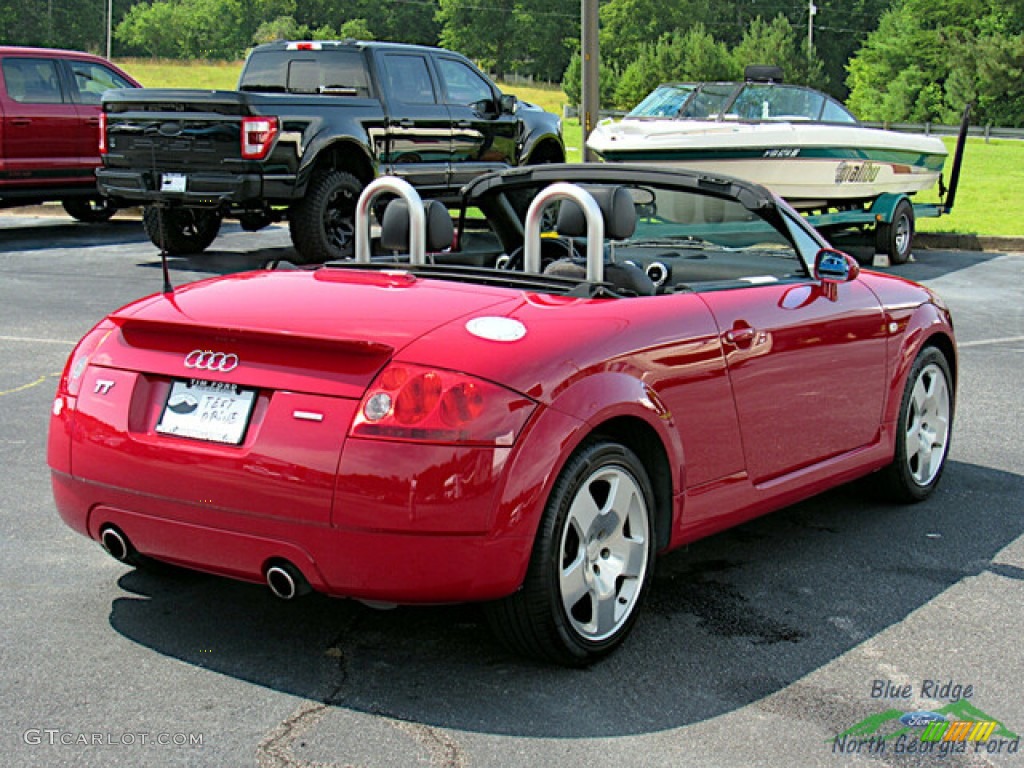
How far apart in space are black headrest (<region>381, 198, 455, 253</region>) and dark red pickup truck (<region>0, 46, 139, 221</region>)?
475 inches

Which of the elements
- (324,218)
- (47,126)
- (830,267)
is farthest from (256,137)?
(830,267)

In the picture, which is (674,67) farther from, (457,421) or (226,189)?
(457,421)

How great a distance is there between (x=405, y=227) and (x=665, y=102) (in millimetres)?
12251

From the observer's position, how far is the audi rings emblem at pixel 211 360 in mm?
3961

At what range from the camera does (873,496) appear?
6.10m

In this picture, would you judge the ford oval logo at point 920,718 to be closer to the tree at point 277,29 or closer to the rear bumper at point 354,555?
the rear bumper at point 354,555

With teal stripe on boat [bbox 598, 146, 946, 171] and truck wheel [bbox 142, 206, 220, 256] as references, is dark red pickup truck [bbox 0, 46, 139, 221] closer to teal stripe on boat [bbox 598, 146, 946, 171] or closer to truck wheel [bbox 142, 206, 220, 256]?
truck wheel [bbox 142, 206, 220, 256]

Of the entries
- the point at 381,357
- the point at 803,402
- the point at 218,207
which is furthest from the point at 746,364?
the point at 218,207

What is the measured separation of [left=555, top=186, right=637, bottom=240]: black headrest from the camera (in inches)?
184

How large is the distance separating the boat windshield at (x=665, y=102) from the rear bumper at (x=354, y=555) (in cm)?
1329

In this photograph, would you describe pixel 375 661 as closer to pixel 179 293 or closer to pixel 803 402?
pixel 179 293

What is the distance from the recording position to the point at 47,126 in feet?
54.2

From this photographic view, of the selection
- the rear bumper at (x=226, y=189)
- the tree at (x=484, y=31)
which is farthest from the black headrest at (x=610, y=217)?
the tree at (x=484, y=31)

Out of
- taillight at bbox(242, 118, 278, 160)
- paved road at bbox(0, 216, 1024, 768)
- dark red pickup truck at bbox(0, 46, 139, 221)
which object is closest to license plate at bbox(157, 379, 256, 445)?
paved road at bbox(0, 216, 1024, 768)
